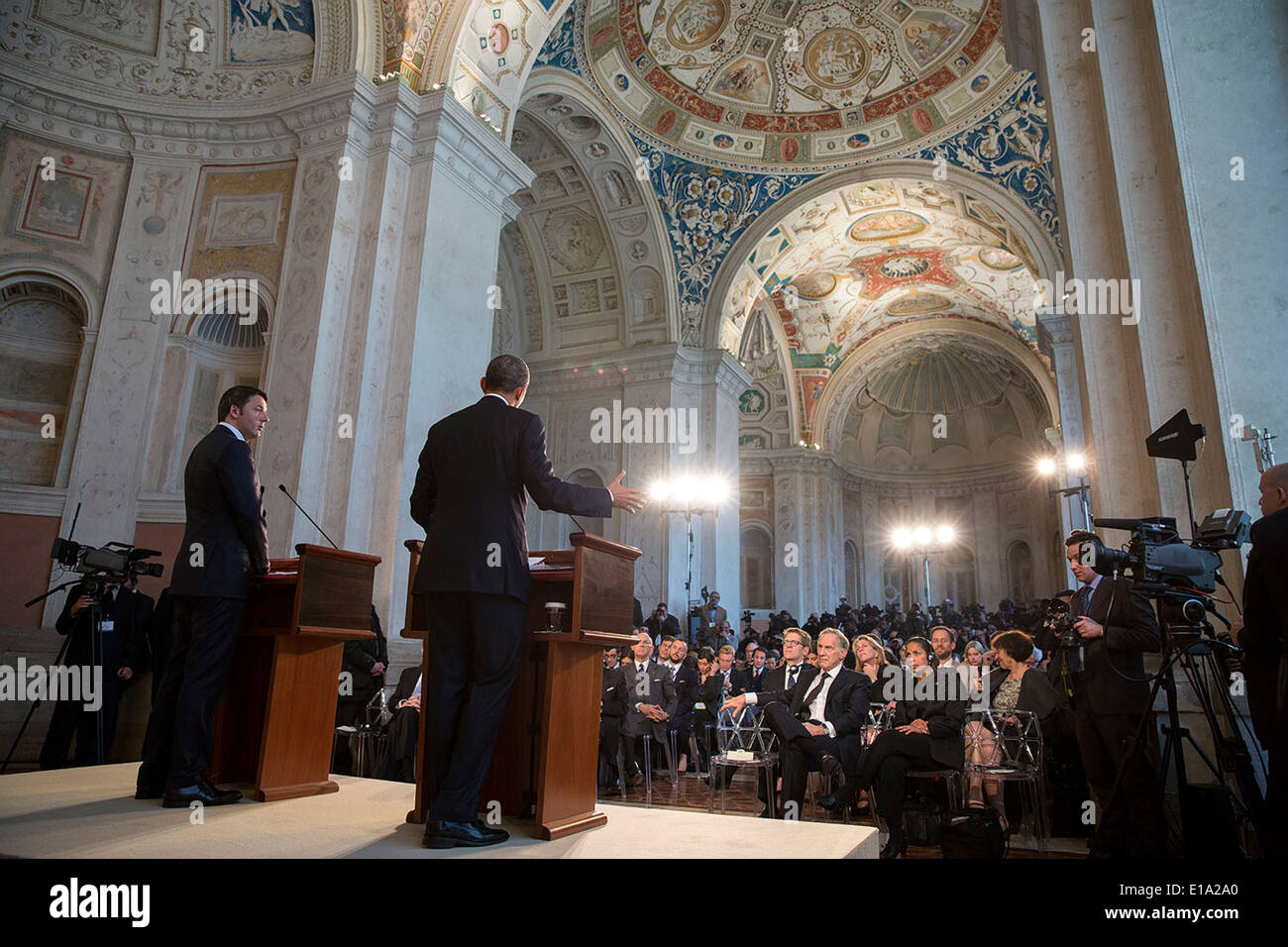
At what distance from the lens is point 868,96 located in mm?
14469

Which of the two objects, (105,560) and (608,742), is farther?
(608,742)

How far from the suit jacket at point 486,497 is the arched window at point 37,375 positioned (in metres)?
7.79

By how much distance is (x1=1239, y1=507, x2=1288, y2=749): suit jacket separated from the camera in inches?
103

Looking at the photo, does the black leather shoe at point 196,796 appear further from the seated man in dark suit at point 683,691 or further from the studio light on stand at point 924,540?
the studio light on stand at point 924,540

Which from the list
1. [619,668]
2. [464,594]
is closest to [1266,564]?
[464,594]

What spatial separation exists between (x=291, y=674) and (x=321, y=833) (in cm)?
99

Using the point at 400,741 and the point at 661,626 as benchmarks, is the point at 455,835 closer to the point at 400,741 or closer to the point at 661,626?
the point at 400,741

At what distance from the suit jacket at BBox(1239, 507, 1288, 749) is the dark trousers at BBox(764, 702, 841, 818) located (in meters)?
2.75

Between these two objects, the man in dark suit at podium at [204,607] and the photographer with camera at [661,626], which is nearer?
the man in dark suit at podium at [204,607]

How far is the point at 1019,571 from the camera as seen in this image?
2706cm

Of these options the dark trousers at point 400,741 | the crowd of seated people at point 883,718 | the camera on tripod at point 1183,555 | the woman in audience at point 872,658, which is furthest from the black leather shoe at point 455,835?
the woman in audience at point 872,658

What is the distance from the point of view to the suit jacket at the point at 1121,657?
3.83m

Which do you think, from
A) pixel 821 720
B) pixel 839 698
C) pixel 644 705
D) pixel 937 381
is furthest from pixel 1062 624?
pixel 937 381
